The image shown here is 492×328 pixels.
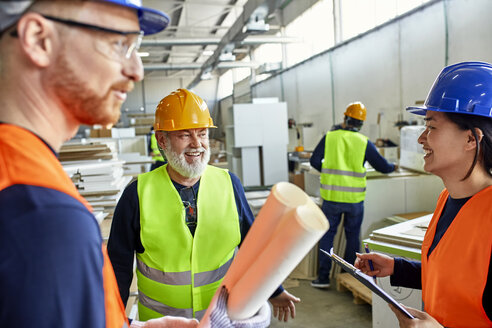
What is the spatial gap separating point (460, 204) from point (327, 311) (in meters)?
3.10

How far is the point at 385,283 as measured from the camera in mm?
2980

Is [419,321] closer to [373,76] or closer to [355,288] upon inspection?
[355,288]

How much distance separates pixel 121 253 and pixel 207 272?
0.46 meters

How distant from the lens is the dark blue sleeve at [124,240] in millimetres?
1962

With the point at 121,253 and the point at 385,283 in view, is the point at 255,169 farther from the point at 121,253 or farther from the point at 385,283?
the point at 121,253

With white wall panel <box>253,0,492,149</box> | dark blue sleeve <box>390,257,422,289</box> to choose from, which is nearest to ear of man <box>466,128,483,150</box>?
dark blue sleeve <box>390,257,422,289</box>

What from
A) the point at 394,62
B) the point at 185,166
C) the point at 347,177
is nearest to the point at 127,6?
the point at 185,166

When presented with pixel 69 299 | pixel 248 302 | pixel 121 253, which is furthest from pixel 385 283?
pixel 69 299

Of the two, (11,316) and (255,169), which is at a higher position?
(11,316)

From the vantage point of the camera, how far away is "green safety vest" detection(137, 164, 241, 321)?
1916mm

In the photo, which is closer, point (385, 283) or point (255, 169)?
point (385, 283)

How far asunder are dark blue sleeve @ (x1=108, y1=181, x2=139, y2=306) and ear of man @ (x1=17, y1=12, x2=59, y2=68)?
134 cm

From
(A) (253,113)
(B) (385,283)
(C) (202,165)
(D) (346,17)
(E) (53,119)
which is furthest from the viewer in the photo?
(D) (346,17)

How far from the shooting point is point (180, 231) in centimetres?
195
